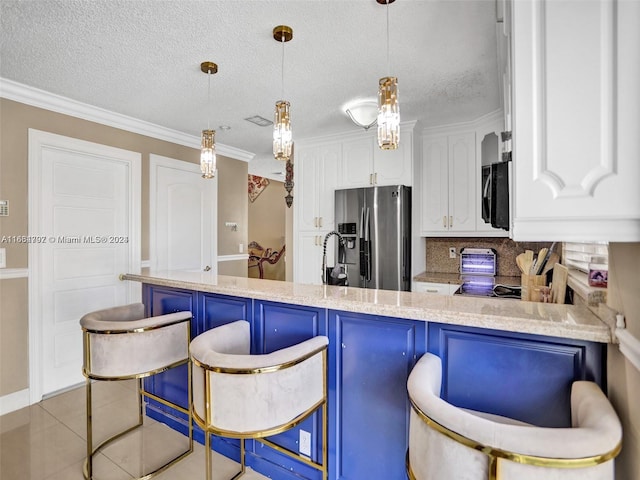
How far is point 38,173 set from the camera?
2701mm

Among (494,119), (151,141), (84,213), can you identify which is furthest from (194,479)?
(494,119)

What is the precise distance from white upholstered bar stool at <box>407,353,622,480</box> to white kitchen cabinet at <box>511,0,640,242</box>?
0.44 metres

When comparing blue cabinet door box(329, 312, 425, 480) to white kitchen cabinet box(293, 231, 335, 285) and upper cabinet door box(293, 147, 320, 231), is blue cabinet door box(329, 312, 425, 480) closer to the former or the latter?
white kitchen cabinet box(293, 231, 335, 285)

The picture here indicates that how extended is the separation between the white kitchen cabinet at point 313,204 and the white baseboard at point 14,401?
2.59 metres

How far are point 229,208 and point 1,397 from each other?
2.80m

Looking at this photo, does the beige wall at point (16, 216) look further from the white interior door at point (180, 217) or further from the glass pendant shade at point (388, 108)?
the glass pendant shade at point (388, 108)

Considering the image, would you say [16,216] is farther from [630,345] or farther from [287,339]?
[630,345]

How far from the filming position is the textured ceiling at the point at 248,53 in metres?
1.71

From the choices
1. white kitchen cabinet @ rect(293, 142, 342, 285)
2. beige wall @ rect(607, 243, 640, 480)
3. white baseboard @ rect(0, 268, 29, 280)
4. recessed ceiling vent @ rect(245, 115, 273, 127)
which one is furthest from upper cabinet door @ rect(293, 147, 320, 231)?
beige wall @ rect(607, 243, 640, 480)

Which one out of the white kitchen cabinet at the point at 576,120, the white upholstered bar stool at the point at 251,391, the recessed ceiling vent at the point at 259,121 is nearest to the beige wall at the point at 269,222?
the recessed ceiling vent at the point at 259,121

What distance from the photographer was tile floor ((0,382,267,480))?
1869 mm

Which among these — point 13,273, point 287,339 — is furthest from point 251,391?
point 13,273

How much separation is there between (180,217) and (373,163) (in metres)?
2.28

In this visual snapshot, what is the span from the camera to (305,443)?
5.53 ft
